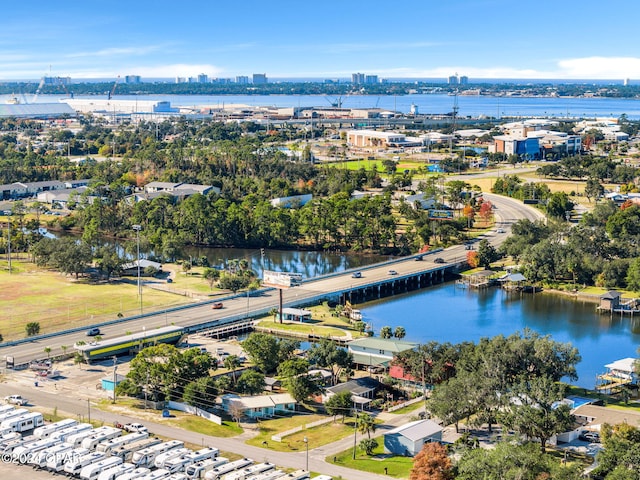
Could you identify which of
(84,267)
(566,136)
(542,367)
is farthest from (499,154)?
(542,367)

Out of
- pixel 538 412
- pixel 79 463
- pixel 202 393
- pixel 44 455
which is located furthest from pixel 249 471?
pixel 538 412

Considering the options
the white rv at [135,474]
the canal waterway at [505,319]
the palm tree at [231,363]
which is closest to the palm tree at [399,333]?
the canal waterway at [505,319]

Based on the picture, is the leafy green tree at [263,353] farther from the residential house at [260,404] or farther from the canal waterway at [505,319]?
the canal waterway at [505,319]

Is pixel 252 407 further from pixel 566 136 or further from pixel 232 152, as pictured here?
pixel 566 136

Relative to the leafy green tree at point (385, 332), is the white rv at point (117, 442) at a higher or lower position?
higher

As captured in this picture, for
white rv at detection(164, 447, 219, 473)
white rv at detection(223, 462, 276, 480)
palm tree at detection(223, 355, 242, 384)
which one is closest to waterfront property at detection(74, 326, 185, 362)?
palm tree at detection(223, 355, 242, 384)
